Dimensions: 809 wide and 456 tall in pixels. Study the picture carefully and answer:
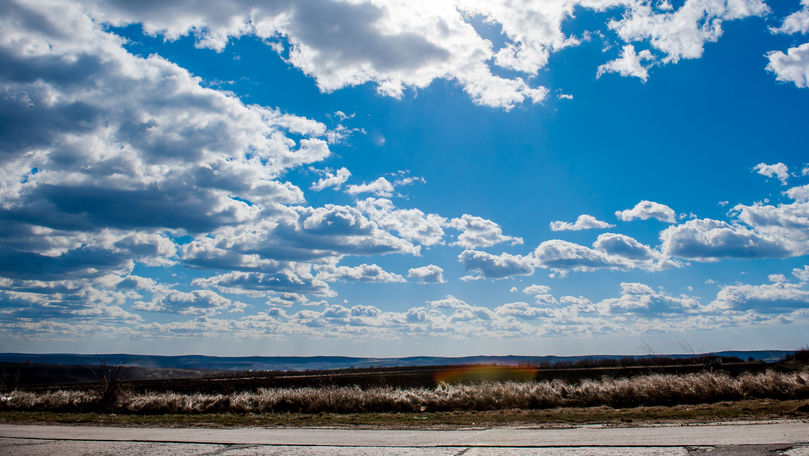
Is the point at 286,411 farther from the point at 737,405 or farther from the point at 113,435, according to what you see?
the point at 737,405

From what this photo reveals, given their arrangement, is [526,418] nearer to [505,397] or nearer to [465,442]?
[505,397]

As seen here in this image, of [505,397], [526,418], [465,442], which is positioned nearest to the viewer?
[465,442]

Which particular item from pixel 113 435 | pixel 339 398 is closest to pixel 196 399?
pixel 339 398

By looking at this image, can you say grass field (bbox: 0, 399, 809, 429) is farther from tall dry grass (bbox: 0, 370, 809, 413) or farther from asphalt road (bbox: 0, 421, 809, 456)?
asphalt road (bbox: 0, 421, 809, 456)

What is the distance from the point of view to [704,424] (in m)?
12.8

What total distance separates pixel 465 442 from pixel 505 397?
11315 millimetres

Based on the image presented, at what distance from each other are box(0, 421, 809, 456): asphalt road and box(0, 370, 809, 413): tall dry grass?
808 centimetres

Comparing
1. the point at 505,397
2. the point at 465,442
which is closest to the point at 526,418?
the point at 505,397

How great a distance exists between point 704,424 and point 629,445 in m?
5.31

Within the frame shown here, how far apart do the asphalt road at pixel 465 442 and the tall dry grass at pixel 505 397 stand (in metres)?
8.08

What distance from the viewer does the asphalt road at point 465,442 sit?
8.73m

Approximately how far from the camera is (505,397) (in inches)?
→ 831

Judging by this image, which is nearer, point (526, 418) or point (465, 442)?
point (465, 442)

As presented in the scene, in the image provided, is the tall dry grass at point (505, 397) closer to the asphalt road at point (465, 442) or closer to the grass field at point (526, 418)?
the grass field at point (526, 418)
